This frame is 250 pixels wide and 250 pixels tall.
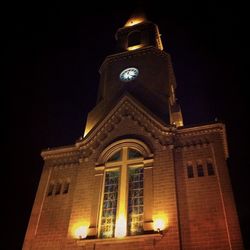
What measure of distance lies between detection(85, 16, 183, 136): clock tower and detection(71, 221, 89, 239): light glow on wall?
9.57 meters

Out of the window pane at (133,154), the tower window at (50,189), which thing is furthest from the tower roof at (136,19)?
the tower window at (50,189)

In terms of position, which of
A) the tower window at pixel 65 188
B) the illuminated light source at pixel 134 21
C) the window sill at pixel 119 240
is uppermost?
the illuminated light source at pixel 134 21

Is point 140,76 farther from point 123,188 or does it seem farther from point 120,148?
point 123,188

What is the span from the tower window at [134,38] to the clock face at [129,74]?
4.91m

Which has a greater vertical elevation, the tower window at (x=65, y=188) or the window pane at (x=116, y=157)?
the window pane at (x=116, y=157)

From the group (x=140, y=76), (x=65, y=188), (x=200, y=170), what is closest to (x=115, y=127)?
(x=65, y=188)

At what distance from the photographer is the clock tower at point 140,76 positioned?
28.5 metres

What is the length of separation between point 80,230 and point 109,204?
8.32 feet

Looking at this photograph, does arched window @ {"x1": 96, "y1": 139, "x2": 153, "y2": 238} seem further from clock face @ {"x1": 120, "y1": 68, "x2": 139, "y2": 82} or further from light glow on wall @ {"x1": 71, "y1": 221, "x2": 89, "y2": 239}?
clock face @ {"x1": 120, "y1": 68, "x2": 139, "y2": 82}

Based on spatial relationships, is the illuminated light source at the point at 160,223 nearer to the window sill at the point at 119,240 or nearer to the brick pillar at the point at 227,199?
the window sill at the point at 119,240

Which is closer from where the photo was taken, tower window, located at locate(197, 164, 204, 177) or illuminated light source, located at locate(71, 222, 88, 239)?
illuminated light source, located at locate(71, 222, 88, 239)

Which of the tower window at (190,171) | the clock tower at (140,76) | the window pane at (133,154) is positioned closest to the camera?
the tower window at (190,171)

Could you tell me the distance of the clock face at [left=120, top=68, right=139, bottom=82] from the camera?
31.6 m

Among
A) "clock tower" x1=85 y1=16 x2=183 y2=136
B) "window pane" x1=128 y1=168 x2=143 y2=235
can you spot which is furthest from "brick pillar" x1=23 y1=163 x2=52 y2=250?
"window pane" x1=128 y1=168 x2=143 y2=235
